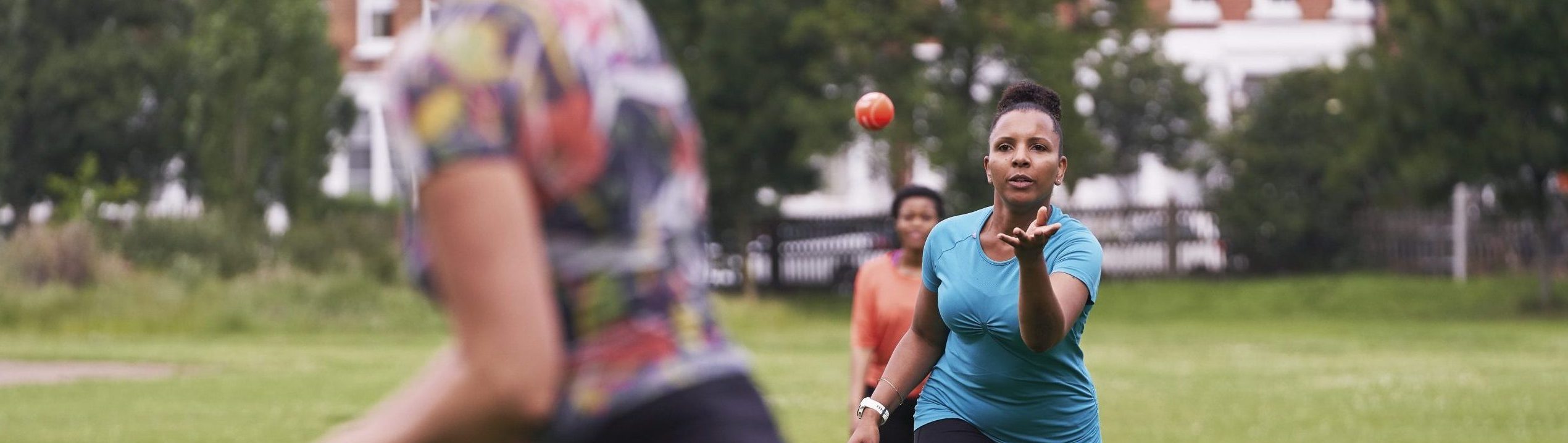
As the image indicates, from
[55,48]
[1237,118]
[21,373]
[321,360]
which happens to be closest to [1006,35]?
[1237,118]

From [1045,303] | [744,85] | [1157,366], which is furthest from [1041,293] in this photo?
[744,85]

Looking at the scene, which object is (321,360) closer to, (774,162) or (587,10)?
(774,162)

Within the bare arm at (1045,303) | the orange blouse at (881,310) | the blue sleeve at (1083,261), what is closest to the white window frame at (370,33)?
the orange blouse at (881,310)

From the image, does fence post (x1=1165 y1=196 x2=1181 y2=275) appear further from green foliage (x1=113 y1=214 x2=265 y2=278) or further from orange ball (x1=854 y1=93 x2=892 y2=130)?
orange ball (x1=854 y1=93 x2=892 y2=130)

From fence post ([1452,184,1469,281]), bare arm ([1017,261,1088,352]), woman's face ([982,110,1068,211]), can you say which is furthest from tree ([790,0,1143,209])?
bare arm ([1017,261,1088,352])

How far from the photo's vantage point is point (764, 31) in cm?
3459

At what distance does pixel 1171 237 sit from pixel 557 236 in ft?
113

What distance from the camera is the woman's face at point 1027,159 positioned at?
5020mm

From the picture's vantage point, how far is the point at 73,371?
2083cm

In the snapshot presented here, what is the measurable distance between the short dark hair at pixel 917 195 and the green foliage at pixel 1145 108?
3119 cm

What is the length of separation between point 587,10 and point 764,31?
1273 inches

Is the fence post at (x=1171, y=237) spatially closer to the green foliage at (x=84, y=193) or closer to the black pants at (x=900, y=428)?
the green foliage at (x=84, y=193)

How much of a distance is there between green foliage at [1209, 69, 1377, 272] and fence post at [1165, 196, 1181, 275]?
86 cm

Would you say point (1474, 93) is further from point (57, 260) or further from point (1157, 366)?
point (57, 260)
